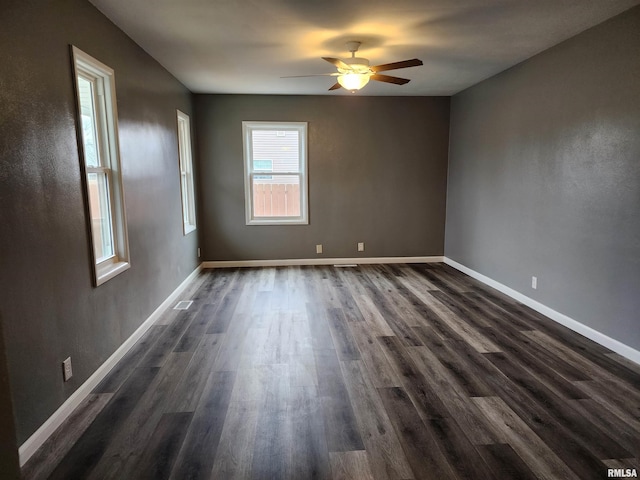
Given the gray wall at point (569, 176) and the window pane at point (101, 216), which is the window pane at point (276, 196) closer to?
the gray wall at point (569, 176)

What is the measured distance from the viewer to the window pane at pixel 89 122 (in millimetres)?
2711

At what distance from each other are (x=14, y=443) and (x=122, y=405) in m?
1.29

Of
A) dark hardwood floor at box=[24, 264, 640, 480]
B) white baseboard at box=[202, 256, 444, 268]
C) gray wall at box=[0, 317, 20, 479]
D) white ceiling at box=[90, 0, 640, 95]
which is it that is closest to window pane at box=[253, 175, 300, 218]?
white baseboard at box=[202, 256, 444, 268]

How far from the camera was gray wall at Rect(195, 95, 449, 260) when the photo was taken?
5742 millimetres

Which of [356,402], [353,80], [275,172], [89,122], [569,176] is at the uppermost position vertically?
[353,80]

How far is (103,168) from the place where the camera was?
114 inches

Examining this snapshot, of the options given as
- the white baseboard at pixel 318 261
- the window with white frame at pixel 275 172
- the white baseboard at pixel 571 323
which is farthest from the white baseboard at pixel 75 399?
the white baseboard at pixel 571 323

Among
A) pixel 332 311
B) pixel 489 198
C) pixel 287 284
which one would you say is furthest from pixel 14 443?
pixel 489 198

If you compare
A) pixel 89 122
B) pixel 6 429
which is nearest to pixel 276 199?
pixel 89 122

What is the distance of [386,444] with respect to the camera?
1990mm

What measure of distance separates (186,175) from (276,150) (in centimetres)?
143

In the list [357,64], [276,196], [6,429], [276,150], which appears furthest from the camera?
[276,196]

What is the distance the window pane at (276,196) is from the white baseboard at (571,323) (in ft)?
9.67

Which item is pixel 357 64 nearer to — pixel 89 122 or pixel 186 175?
pixel 89 122
